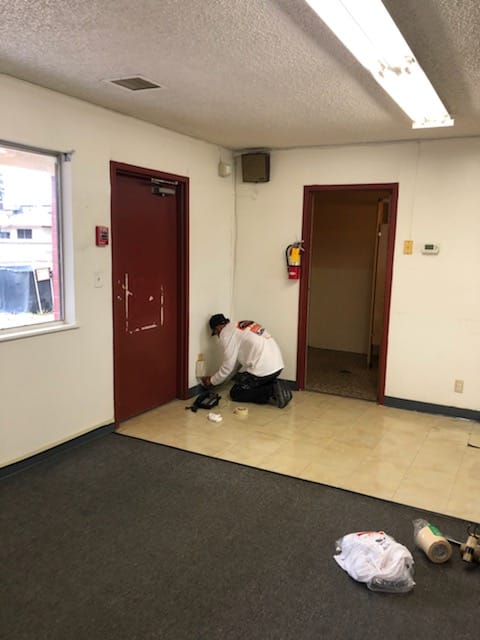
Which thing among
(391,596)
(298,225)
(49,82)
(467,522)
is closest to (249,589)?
(391,596)

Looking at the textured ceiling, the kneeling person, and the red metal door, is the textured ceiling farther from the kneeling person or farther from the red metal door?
the kneeling person

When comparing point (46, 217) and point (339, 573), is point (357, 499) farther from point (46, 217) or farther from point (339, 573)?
point (46, 217)

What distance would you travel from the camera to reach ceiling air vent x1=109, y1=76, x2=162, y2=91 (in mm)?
3004

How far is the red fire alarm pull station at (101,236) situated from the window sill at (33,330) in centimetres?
63

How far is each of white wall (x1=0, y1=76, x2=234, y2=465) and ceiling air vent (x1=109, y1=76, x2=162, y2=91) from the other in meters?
0.53

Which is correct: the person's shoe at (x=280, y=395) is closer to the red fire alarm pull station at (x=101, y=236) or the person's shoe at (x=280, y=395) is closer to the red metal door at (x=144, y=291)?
the red metal door at (x=144, y=291)

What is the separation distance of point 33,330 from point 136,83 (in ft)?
5.67

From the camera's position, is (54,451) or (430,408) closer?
(54,451)

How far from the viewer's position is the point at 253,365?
15.7ft

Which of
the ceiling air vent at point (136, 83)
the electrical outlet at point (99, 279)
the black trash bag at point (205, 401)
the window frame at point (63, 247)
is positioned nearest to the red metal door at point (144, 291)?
the electrical outlet at point (99, 279)

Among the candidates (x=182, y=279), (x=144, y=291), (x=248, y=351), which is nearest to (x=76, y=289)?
(x=144, y=291)

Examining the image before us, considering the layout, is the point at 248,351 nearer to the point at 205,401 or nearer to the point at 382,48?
the point at 205,401

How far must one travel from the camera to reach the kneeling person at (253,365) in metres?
4.78

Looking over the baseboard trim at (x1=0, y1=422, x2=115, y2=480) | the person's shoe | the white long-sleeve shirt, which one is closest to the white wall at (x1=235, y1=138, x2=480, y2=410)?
the white long-sleeve shirt
